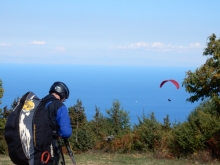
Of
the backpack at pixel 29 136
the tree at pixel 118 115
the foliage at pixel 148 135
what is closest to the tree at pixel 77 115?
the tree at pixel 118 115

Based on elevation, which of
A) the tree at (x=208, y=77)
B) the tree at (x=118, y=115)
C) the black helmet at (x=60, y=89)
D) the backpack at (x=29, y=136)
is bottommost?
the tree at (x=118, y=115)

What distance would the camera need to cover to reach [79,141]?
1016 inches

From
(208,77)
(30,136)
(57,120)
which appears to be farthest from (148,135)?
(30,136)

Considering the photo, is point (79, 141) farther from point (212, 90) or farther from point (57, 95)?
point (57, 95)

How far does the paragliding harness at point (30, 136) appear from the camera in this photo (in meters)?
5.67

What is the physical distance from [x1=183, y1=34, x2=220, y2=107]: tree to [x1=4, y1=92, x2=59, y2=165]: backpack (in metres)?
10.8

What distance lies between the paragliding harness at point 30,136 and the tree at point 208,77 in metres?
10.7

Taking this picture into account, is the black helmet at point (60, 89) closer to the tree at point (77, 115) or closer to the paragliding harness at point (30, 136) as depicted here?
the paragliding harness at point (30, 136)

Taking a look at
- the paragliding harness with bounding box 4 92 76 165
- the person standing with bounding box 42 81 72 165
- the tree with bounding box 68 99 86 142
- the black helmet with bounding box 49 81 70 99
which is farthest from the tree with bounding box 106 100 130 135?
the paragliding harness with bounding box 4 92 76 165

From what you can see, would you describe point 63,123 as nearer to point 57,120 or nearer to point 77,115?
point 57,120

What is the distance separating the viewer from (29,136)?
571 centimetres

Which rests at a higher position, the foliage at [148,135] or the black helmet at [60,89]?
the black helmet at [60,89]

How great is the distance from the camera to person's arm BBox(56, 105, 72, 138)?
593 centimetres

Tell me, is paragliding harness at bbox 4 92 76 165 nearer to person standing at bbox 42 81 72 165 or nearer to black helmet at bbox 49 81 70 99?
person standing at bbox 42 81 72 165
